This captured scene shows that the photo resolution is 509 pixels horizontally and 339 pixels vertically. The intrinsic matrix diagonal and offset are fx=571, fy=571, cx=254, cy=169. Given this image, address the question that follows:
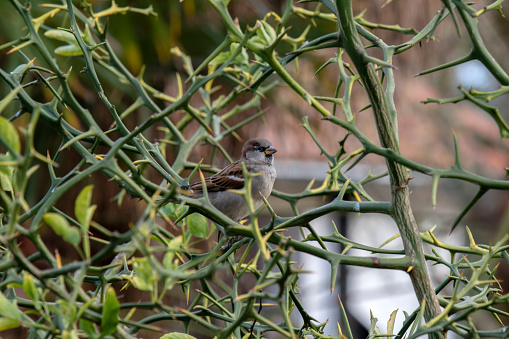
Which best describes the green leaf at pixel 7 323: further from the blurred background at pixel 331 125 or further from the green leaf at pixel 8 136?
the blurred background at pixel 331 125

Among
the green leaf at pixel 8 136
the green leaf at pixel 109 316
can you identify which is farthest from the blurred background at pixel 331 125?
the green leaf at pixel 8 136

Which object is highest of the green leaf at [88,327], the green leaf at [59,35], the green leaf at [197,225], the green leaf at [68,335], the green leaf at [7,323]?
the green leaf at [59,35]

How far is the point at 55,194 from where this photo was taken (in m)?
0.71

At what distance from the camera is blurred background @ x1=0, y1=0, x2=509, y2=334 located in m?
2.90

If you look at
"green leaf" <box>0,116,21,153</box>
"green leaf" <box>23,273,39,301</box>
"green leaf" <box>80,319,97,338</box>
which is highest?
"green leaf" <box>0,116,21,153</box>

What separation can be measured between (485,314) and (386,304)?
811 millimetres

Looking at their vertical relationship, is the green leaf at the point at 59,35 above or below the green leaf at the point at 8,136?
above

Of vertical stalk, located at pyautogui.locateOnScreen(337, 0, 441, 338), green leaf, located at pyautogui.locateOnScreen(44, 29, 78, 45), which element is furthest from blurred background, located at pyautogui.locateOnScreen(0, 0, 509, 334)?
vertical stalk, located at pyautogui.locateOnScreen(337, 0, 441, 338)

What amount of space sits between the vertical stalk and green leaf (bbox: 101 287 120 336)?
1.65 ft

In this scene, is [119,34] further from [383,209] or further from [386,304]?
[386,304]

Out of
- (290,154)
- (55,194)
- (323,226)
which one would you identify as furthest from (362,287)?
(55,194)

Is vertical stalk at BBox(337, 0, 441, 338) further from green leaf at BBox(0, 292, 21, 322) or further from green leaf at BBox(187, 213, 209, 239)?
green leaf at BBox(0, 292, 21, 322)

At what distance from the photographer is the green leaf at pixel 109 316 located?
65cm

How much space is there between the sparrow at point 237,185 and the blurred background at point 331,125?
1.07 ft
